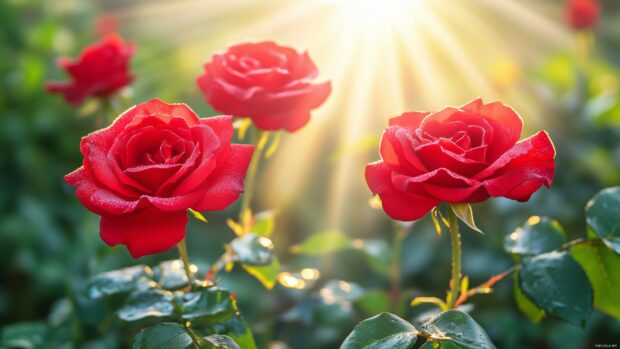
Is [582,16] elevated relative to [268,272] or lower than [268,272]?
lower

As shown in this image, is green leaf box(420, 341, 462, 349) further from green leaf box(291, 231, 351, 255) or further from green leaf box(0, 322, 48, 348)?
green leaf box(0, 322, 48, 348)

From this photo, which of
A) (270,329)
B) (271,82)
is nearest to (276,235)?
(270,329)

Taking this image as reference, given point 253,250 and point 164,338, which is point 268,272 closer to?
point 253,250

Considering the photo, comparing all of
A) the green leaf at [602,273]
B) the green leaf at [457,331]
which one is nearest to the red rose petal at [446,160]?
the green leaf at [457,331]

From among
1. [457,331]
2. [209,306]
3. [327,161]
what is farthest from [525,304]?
[327,161]

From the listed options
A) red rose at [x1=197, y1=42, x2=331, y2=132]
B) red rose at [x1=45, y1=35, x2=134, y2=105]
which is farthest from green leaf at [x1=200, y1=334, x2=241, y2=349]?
red rose at [x1=45, y1=35, x2=134, y2=105]

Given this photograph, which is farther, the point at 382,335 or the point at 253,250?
the point at 253,250
